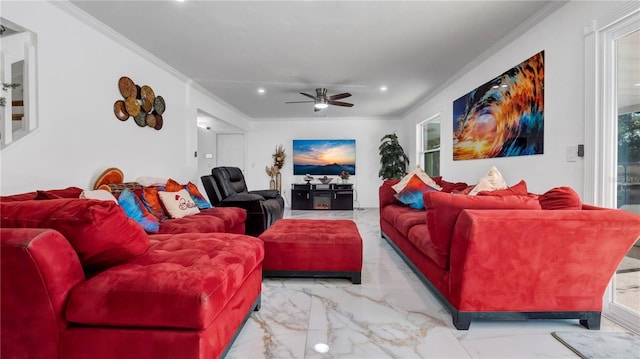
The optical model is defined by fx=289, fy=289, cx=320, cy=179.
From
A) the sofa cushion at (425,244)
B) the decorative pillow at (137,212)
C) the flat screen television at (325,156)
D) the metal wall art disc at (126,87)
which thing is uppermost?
the metal wall art disc at (126,87)

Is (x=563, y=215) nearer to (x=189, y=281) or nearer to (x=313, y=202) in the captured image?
(x=189, y=281)

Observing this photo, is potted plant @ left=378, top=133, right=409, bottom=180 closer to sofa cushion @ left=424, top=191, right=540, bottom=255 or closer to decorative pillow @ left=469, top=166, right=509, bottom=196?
decorative pillow @ left=469, top=166, right=509, bottom=196

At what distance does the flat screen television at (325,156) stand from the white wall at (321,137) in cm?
14

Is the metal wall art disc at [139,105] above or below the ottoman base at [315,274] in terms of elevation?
above

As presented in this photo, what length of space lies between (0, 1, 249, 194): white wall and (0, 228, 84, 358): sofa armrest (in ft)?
4.86

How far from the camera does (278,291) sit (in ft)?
7.59

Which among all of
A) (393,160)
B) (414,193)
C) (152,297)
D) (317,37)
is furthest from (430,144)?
(152,297)

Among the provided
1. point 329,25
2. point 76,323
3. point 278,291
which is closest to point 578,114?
point 329,25

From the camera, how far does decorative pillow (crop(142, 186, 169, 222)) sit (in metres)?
2.81

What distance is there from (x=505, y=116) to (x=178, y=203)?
356 centimetres

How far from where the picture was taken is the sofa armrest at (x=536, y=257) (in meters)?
1.56

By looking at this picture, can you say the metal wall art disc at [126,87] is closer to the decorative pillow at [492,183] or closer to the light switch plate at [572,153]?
the decorative pillow at [492,183]

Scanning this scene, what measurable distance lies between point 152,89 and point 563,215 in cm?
429

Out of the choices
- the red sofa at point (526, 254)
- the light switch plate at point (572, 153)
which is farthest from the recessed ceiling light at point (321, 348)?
the light switch plate at point (572, 153)
